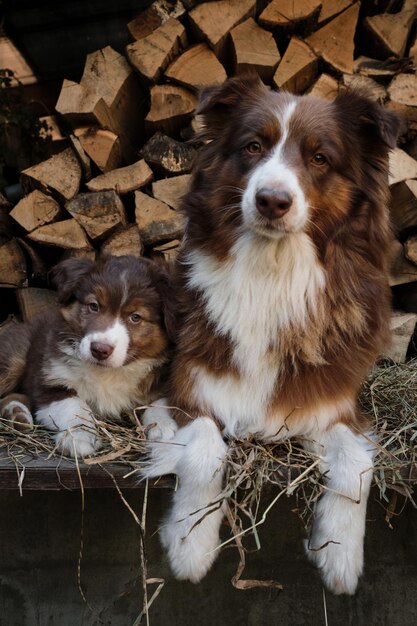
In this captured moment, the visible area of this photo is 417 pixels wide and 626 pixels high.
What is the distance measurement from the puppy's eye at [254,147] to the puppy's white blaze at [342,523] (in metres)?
1.26

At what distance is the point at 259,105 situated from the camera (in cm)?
255

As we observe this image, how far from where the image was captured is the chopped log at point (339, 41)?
3670mm

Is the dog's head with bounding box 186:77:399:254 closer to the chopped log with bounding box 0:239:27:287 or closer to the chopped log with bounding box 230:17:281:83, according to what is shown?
the chopped log with bounding box 230:17:281:83

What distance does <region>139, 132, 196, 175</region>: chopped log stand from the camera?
3.73 meters

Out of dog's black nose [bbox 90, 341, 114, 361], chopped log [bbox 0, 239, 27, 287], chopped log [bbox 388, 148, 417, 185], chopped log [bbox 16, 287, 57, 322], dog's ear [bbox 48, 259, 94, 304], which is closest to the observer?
dog's black nose [bbox 90, 341, 114, 361]

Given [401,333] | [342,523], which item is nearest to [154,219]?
[401,333]

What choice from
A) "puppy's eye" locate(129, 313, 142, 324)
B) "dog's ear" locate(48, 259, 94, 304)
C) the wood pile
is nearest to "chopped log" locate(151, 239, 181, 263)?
the wood pile

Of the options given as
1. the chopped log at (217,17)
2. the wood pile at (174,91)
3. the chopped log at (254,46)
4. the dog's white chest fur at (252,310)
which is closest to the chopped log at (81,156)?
the wood pile at (174,91)

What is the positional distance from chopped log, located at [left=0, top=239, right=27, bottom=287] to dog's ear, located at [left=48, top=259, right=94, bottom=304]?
0.94 meters

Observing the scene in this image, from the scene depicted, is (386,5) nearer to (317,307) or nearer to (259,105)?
(259,105)

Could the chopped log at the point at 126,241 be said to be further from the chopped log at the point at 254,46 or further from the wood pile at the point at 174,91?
the chopped log at the point at 254,46

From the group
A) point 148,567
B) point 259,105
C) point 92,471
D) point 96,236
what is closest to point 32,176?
point 96,236

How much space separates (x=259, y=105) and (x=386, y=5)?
186 cm

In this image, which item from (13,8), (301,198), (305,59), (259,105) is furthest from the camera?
(13,8)
